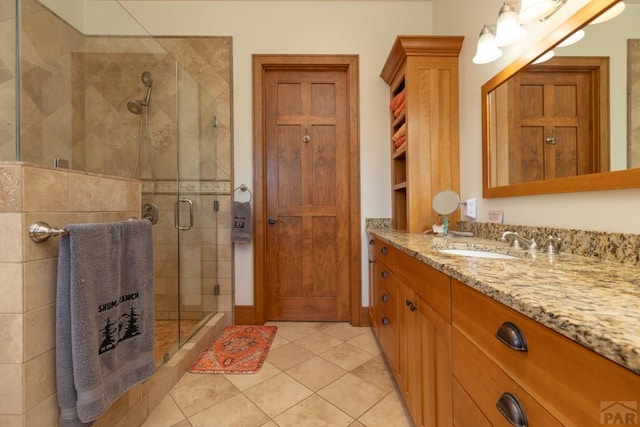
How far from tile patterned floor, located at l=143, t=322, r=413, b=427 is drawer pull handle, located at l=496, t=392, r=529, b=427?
880 millimetres

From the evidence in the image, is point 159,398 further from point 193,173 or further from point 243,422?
point 193,173

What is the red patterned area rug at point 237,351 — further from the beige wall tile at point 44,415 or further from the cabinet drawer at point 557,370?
the cabinet drawer at point 557,370

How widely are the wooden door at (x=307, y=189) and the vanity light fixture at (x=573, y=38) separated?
4.95 feet

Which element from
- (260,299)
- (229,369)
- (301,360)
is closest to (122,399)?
(229,369)

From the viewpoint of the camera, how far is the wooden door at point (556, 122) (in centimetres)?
92

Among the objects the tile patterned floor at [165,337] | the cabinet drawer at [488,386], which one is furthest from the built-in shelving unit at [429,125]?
the tile patterned floor at [165,337]

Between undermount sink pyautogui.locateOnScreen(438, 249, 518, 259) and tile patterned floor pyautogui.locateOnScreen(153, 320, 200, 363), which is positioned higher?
undermount sink pyautogui.locateOnScreen(438, 249, 518, 259)

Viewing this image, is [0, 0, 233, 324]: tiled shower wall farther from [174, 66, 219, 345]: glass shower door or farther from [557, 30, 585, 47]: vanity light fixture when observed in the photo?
[557, 30, 585, 47]: vanity light fixture

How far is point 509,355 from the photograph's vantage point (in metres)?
0.52

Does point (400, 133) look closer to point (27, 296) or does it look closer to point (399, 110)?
point (399, 110)

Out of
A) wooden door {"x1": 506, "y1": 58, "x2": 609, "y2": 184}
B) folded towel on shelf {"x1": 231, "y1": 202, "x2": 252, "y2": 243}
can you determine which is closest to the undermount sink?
wooden door {"x1": 506, "y1": 58, "x2": 609, "y2": 184}

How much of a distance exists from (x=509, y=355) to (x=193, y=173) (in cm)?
228

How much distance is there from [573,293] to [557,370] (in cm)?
19

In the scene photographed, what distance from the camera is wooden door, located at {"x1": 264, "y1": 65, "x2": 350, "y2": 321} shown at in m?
2.35
